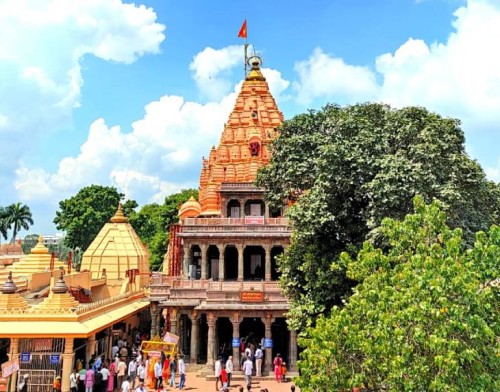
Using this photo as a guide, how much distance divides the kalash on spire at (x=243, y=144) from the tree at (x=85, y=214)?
2334 cm

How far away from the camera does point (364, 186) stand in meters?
16.4

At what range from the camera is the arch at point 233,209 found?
36750mm

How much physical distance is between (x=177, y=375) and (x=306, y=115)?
47.4 ft

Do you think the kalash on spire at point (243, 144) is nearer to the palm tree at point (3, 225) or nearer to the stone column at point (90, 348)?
the stone column at point (90, 348)

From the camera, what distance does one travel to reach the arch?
3675cm

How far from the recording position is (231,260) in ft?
123

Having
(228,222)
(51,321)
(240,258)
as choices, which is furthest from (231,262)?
(51,321)

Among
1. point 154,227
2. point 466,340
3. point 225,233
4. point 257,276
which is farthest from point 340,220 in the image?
point 154,227

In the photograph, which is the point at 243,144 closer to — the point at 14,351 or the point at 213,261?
the point at 213,261

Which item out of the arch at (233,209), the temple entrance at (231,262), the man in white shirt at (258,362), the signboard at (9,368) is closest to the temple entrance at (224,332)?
the man in white shirt at (258,362)

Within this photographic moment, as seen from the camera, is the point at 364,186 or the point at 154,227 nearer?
the point at 364,186

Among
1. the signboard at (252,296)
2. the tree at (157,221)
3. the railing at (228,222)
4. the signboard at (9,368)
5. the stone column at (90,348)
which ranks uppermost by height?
the tree at (157,221)

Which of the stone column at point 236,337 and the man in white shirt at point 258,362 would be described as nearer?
the man in white shirt at point 258,362

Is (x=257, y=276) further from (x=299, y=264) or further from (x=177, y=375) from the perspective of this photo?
(x=299, y=264)
